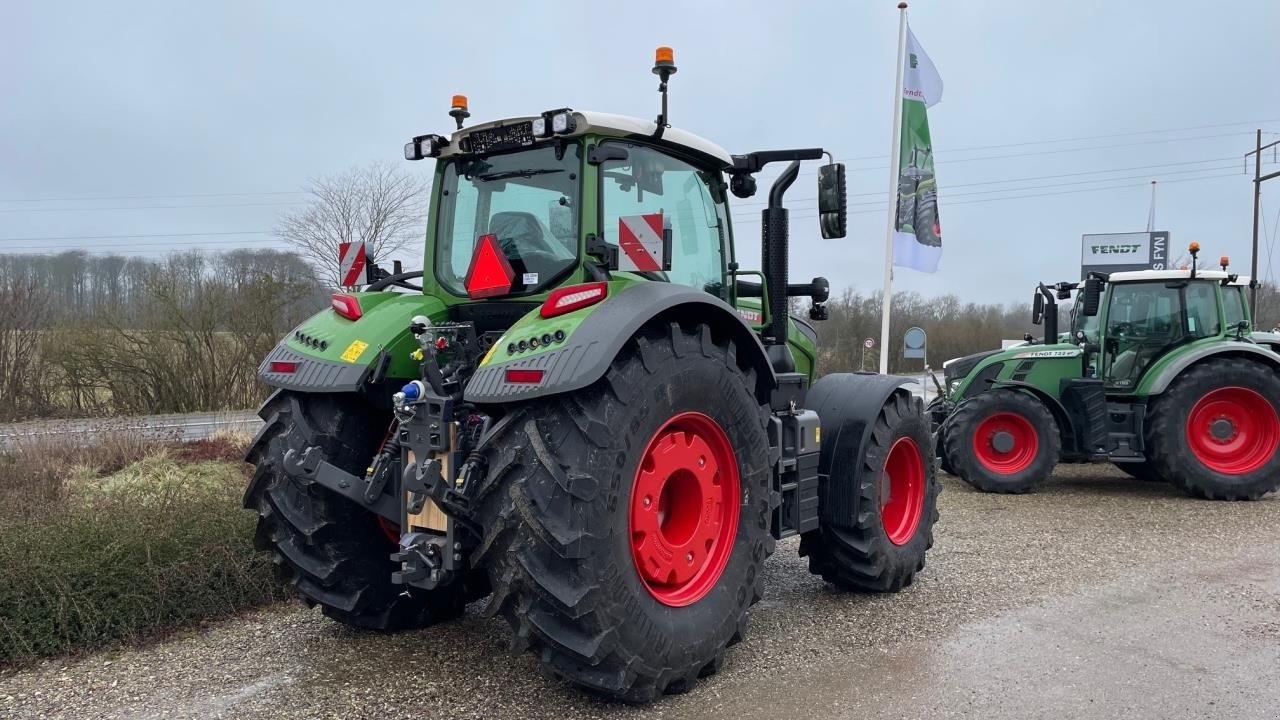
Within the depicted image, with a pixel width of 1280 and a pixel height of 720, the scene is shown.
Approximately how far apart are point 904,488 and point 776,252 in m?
1.78

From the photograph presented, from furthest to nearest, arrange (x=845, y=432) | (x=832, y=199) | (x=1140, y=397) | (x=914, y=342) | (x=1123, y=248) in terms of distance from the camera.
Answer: (x=1123, y=248) → (x=914, y=342) → (x=1140, y=397) → (x=845, y=432) → (x=832, y=199)

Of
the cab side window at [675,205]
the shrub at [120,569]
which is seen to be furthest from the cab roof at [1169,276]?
the shrub at [120,569]

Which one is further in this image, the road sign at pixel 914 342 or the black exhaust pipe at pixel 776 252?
the road sign at pixel 914 342

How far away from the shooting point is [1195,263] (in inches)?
354

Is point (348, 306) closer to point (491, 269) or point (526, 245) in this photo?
point (491, 269)

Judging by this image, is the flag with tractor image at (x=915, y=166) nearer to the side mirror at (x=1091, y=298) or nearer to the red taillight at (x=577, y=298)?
the side mirror at (x=1091, y=298)

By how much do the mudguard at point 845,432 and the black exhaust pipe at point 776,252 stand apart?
1.57 ft

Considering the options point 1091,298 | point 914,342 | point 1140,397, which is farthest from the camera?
point 914,342

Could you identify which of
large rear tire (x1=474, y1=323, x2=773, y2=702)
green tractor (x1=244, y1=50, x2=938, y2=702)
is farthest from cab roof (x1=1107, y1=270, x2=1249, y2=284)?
large rear tire (x1=474, y1=323, x2=773, y2=702)

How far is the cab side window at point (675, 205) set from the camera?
156 inches

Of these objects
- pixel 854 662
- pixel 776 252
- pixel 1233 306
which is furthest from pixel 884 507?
pixel 1233 306

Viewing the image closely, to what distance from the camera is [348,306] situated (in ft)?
13.4

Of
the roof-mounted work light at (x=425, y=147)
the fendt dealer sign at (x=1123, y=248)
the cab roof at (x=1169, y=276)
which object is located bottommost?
the cab roof at (x=1169, y=276)

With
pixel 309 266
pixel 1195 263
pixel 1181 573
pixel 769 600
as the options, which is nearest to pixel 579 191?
pixel 769 600
